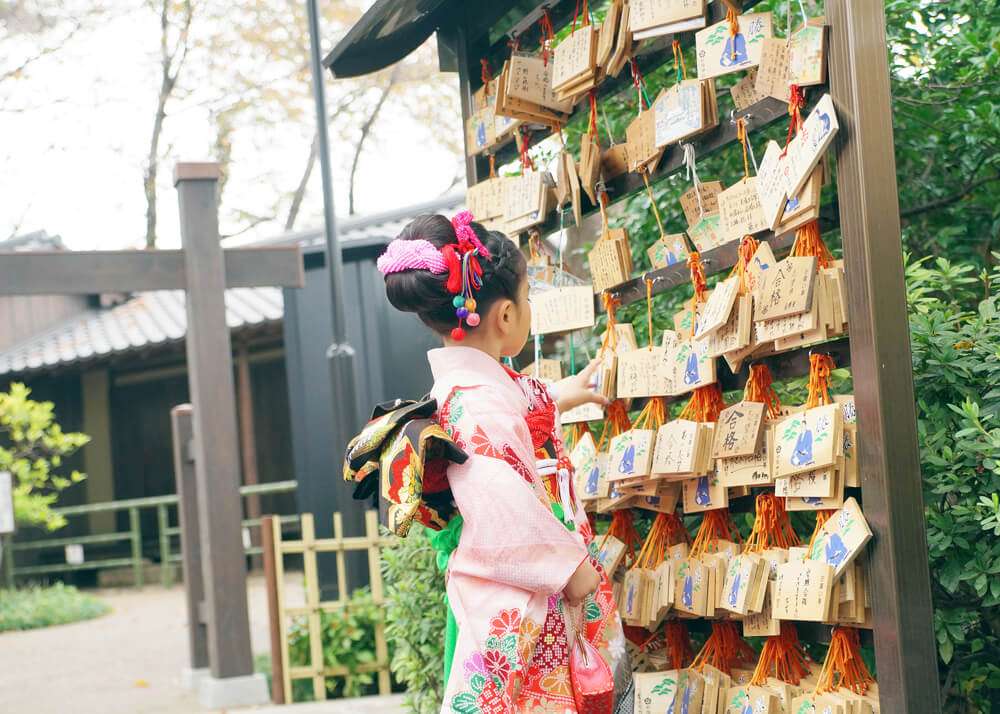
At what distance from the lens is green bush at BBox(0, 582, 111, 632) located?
1048 centimetres

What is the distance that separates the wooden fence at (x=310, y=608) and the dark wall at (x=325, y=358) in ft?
9.03

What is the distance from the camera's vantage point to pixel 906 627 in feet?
6.91

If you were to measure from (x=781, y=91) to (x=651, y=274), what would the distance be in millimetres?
698

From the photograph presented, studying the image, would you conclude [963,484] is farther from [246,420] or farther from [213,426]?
[246,420]

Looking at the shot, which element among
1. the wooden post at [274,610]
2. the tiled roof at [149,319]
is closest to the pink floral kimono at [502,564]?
the wooden post at [274,610]

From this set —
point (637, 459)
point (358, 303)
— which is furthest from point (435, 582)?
point (358, 303)

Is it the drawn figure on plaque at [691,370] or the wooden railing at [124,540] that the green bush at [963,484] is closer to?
the drawn figure on plaque at [691,370]

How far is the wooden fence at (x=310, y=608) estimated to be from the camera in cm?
611

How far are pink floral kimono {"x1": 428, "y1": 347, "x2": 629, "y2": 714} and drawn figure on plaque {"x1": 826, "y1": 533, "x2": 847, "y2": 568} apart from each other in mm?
514

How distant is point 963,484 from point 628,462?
82 cm

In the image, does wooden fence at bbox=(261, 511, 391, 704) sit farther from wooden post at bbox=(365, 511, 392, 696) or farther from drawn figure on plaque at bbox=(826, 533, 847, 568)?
drawn figure on plaque at bbox=(826, 533, 847, 568)

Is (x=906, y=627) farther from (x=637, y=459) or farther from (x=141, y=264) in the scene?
(x=141, y=264)

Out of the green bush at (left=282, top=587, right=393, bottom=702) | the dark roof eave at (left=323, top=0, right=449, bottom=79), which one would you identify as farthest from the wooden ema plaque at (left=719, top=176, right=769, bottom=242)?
the green bush at (left=282, top=587, right=393, bottom=702)

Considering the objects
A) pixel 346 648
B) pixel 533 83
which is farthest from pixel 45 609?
pixel 533 83
